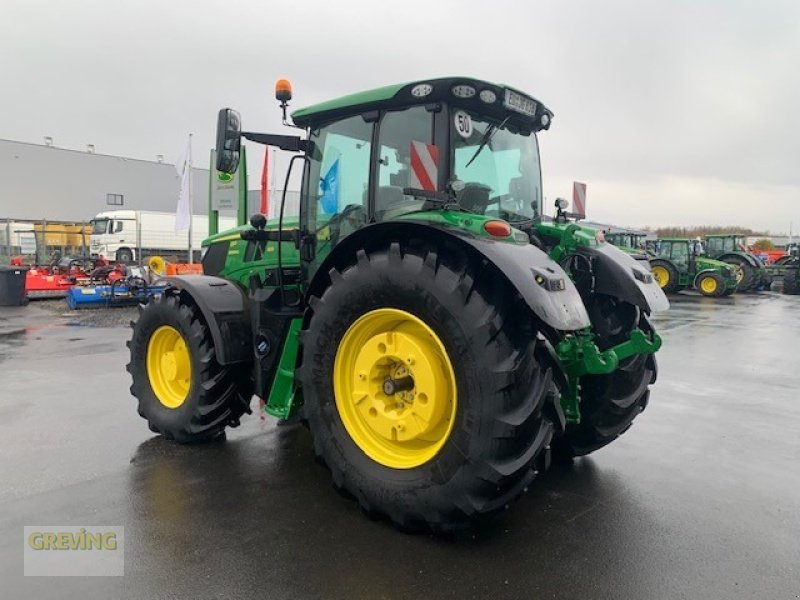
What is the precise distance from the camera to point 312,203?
418 cm

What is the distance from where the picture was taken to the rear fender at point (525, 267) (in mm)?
2814

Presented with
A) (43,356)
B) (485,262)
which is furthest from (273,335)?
(43,356)

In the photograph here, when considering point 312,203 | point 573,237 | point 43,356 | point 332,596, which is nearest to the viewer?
point 332,596

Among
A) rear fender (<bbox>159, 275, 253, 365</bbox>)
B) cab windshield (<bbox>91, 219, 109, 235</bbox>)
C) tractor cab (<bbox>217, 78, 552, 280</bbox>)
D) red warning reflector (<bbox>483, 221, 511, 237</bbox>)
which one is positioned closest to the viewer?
red warning reflector (<bbox>483, 221, 511, 237</bbox>)

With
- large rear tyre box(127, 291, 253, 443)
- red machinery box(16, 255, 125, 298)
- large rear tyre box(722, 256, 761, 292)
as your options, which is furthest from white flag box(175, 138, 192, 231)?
large rear tyre box(722, 256, 761, 292)

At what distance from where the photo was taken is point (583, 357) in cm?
328

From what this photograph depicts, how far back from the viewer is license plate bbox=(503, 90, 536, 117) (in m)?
3.64

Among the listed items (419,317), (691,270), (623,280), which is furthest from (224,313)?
(691,270)

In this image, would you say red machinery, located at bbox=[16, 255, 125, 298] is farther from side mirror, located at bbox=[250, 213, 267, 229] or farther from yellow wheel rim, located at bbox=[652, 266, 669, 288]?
yellow wheel rim, located at bbox=[652, 266, 669, 288]

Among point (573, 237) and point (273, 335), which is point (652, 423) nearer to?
point (573, 237)

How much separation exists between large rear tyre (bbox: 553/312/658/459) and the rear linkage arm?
395 millimetres

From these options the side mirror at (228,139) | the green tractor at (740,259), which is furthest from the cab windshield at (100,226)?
the side mirror at (228,139)

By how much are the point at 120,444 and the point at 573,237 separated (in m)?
3.72

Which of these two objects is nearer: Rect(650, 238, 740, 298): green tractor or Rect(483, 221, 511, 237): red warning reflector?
Rect(483, 221, 511, 237): red warning reflector
